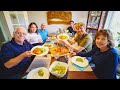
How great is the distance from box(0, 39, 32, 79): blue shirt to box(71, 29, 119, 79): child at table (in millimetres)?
689

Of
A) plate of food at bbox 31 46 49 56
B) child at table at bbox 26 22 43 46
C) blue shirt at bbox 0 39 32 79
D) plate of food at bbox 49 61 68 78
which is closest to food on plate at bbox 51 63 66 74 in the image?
plate of food at bbox 49 61 68 78

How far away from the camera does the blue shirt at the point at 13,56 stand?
0.92 m

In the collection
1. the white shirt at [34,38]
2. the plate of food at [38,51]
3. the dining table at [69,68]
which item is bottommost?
the dining table at [69,68]

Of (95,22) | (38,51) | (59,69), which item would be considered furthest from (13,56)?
(95,22)

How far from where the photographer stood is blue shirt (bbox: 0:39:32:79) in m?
0.92

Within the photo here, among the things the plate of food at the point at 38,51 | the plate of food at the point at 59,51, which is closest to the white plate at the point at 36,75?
the plate of food at the point at 38,51

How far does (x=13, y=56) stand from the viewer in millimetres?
940

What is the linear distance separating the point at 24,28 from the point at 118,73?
3.24 ft

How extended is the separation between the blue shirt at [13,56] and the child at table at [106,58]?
0.69 m

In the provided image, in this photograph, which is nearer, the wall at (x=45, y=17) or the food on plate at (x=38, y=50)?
Answer: the wall at (x=45, y=17)

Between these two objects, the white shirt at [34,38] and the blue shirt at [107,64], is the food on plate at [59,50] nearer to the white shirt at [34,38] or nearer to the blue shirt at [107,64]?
the white shirt at [34,38]
